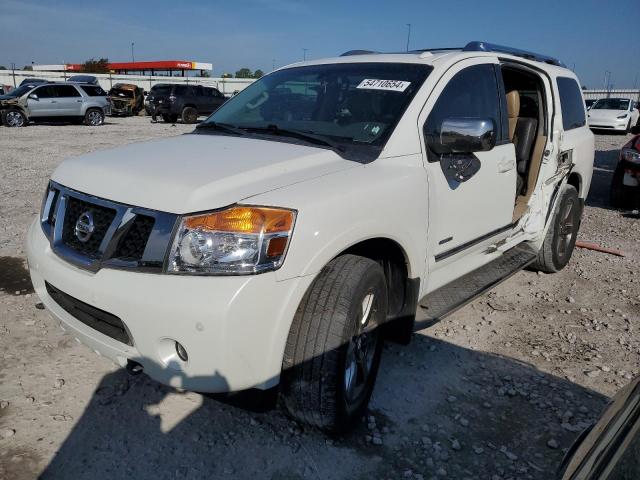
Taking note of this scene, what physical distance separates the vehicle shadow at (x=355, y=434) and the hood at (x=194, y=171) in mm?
842

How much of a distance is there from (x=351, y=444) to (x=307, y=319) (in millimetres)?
741

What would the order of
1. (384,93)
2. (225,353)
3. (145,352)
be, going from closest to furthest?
1. (225,353)
2. (145,352)
3. (384,93)

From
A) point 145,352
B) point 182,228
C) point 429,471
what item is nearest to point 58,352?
point 145,352

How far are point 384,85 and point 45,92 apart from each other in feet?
66.0

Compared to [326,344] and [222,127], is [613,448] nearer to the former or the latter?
[326,344]

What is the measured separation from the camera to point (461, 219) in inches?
122

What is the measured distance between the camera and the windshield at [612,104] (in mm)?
Result: 22125

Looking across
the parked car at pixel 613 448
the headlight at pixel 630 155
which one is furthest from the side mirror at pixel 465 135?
the headlight at pixel 630 155

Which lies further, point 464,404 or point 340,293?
point 464,404

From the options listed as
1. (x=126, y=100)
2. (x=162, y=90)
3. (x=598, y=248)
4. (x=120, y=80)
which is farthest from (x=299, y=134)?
(x=120, y=80)

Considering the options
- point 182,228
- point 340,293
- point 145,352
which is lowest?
point 145,352

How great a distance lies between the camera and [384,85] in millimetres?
3037

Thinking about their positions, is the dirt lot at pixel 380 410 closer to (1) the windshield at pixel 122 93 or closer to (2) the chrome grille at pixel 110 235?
(2) the chrome grille at pixel 110 235

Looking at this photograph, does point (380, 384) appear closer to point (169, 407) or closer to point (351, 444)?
point (351, 444)
